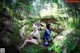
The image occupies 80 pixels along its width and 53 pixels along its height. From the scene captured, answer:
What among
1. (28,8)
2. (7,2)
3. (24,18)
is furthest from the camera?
(24,18)

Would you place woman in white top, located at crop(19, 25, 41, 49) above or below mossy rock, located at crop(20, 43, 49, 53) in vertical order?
above

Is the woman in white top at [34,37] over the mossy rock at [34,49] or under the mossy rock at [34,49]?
over

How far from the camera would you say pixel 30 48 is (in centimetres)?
798

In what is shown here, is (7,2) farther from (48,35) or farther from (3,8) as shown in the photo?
(48,35)

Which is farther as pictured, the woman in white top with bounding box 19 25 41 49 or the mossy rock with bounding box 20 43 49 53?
the woman in white top with bounding box 19 25 41 49

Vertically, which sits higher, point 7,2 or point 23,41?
point 7,2

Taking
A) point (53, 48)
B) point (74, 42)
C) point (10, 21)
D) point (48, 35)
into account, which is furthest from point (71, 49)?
point (10, 21)

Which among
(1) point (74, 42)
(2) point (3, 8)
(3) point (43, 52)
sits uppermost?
(2) point (3, 8)

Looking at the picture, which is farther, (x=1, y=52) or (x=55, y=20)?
(x=55, y=20)

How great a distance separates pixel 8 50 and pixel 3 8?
1.77 m

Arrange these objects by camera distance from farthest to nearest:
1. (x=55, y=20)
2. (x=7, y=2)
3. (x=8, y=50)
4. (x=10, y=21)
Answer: (x=55, y=20), (x=7, y=2), (x=10, y=21), (x=8, y=50)

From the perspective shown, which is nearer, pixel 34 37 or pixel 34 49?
pixel 34 49

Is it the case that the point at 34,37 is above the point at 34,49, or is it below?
above

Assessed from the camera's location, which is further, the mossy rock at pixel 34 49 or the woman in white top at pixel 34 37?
the woman in white top at pixel 34 37
